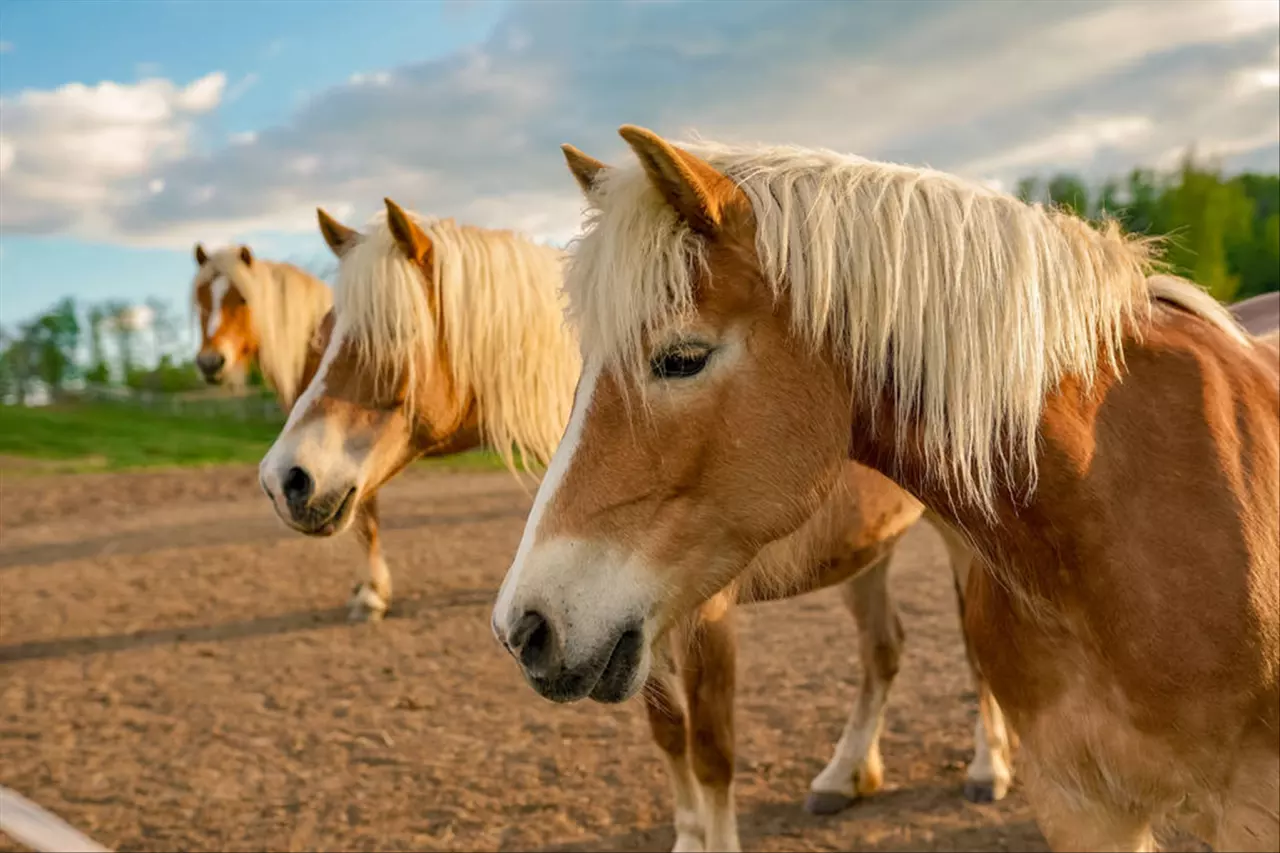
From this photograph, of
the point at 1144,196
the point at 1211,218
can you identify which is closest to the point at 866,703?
the point at 1211,218

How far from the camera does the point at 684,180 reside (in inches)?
59.8

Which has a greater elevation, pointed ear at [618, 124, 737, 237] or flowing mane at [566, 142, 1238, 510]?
pointed ear at [618, 124, 737, 237]

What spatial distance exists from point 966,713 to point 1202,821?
2.80 meters

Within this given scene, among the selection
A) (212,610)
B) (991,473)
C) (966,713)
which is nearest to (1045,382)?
(991,473)

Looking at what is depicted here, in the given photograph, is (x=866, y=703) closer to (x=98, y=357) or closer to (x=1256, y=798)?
(x=1256, y=798)

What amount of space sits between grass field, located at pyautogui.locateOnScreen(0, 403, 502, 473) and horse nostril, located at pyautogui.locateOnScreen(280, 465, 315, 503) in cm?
92

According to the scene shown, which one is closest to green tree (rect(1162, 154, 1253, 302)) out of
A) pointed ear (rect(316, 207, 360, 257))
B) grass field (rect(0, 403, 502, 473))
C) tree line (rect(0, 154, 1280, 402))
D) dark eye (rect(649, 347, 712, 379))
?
tree line (rect(0, 154, 1280, 402))

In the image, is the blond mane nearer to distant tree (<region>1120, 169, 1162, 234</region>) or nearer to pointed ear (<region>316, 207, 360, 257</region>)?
pointed ear (<region>316, 207, 360, 257</region>)

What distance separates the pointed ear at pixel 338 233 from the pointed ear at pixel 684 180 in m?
2.47

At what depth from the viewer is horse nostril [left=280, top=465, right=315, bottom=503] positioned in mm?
3256

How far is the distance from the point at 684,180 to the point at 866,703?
3.10m

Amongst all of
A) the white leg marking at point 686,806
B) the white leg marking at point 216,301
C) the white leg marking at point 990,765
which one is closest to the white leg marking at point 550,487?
the white leg marking at point 686,806

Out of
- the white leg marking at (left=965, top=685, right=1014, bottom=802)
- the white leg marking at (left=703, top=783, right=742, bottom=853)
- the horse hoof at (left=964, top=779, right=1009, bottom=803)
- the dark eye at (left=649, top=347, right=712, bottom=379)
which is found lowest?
the horse hoof at (left=964, top=779, right=1009, bottom=803)

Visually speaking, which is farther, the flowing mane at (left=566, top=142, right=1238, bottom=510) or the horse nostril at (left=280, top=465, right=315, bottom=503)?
the horse nostril at (left=280, top=465, right=315, bottom=503)
